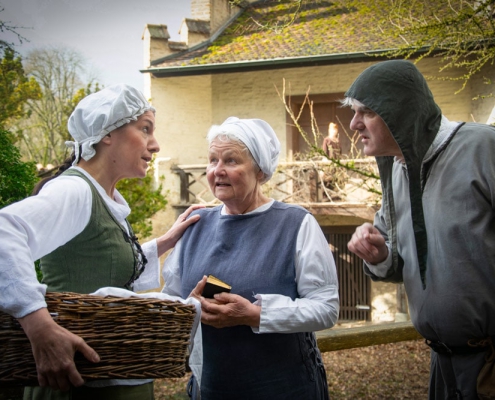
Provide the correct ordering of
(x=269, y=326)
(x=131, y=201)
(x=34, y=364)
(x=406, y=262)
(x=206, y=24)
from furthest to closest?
(x=206, y=24) → (x=131, y=201) → (x=406, y=262) → (x=269, y=326) → (x=34, y=364)

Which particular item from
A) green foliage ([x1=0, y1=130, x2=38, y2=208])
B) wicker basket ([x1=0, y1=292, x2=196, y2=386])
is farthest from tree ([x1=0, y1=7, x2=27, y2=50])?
wicker basket ([x1=0, y1=292, x2=196, y2=386])

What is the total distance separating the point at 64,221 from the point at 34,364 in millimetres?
427

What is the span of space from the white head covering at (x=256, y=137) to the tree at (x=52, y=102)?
14553mm

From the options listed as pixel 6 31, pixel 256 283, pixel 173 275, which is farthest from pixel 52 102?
pixel 256 283

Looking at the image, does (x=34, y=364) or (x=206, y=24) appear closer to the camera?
(x=34, y=364)

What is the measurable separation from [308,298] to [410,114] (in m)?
0.83

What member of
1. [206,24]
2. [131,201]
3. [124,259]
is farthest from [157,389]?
[206,24]

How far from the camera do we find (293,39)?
505 inches

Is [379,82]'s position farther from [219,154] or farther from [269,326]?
[269,326]

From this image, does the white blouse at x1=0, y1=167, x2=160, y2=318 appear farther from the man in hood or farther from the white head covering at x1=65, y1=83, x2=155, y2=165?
the man in hood

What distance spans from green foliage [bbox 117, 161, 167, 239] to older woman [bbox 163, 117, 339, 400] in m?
9.89

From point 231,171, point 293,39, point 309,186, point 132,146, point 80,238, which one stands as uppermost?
point 293,39

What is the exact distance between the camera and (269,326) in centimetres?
216

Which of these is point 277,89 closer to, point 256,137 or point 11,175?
point 11,175
